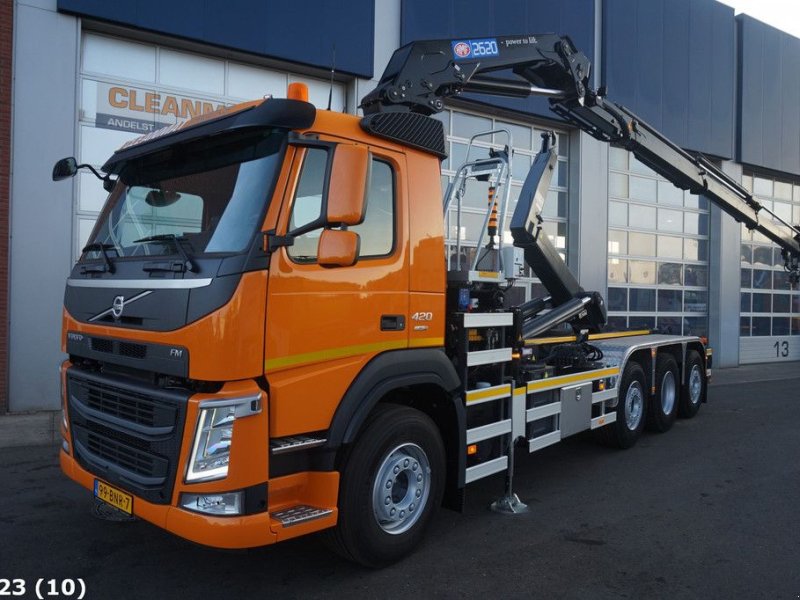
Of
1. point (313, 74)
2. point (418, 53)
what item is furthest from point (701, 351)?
point (313, 74)

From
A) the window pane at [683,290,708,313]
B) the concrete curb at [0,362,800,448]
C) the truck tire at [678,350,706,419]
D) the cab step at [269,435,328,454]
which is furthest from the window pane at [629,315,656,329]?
the cab step at [269,435,328,454]

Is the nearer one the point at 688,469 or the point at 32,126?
the point at 688,469

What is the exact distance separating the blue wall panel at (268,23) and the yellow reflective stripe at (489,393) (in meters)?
7.11

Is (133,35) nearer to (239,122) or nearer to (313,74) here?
(313,74)

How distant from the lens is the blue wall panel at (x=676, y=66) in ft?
46.4

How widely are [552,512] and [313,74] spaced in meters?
8.08

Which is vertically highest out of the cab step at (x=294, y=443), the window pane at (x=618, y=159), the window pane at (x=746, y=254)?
the window pane at (x=618, y=159)

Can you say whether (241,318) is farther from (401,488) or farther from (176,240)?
(401,488)

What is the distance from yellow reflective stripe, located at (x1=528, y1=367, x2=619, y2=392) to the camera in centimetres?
546

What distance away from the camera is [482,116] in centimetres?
1263

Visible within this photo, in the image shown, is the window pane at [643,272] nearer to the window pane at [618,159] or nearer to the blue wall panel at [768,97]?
the window pane at [618,159]

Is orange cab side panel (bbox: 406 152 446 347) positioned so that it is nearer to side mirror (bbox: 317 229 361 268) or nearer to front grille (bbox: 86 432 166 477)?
side mirror (bbox: 317 229 361 268)

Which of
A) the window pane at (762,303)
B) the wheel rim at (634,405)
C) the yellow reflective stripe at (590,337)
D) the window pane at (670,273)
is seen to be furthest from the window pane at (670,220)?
the wheel rim at (634,405)

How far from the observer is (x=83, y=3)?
841 centimetres
